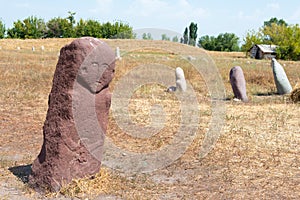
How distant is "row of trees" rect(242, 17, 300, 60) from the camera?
48938mm

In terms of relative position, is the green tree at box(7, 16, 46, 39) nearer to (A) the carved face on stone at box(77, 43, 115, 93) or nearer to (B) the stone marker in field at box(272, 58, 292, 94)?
(B) the stone marker in field at box(272, 58, 292, 94)

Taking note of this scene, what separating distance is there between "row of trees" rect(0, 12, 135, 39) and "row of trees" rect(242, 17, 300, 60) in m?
17.4

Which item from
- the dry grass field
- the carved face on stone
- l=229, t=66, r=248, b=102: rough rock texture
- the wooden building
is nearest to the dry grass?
the dry grass field

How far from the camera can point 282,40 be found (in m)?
51.2

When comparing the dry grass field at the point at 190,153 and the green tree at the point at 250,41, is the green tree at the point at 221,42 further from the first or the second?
the dry grass field at the point at 190,153

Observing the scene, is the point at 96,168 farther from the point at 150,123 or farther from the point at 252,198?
the point at 150,123

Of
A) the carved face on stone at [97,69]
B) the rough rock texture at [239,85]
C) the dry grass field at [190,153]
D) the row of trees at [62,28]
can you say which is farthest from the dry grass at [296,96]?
the row of trees at [62,28]

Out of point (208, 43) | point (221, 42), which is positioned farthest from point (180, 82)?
point (221, 42)

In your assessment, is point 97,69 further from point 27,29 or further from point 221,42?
point 221,42

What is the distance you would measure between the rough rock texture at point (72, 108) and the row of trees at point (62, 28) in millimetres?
53405

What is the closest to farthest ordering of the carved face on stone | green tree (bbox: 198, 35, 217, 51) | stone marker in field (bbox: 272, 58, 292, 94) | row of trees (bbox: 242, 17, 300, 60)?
the carved face on stone < stone marker in field (bbox: 272, 58, 292, 94) < row of trees (bbox: 242, 17, 300, 60) < green tree (bbox: 198, 35, 217, 51)

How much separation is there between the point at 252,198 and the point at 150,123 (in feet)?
15.3

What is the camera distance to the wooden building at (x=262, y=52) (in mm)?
49000

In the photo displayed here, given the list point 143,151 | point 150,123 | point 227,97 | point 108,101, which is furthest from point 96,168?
point 227,97
